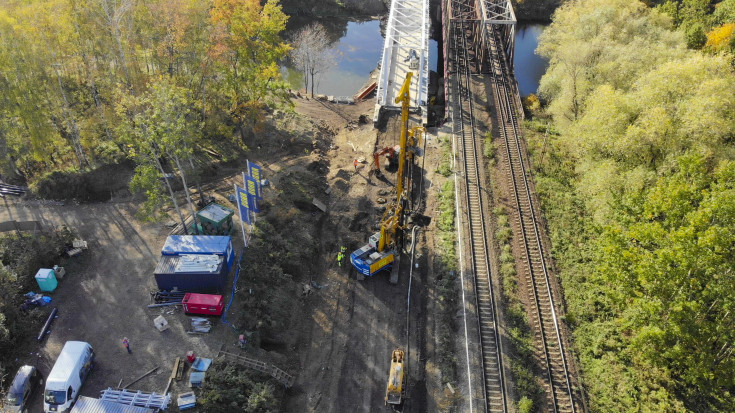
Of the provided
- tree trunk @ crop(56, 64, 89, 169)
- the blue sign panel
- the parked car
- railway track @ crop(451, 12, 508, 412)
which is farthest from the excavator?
tree trunk @ crop(56, 64, 89, 169)

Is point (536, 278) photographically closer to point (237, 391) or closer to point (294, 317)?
point (294, 317)

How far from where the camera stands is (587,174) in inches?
1500

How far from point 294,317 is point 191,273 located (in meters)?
7.51

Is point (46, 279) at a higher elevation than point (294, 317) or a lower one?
higher

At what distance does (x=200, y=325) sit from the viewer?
105 feet

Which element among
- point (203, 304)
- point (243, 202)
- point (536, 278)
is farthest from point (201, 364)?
point (536, 278)

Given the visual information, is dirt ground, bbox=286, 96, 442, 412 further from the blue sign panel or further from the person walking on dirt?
the blue sign panel

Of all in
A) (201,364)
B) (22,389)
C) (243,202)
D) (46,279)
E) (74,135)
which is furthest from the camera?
(74,135)

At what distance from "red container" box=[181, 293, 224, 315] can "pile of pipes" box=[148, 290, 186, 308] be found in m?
1.28

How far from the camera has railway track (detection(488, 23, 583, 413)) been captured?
29.8 meters

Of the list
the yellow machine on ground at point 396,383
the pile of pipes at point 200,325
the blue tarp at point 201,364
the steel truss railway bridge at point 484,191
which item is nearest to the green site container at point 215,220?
the pile of pipes at point 200,325

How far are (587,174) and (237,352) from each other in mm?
28362

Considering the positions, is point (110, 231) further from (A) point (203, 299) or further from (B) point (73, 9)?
(B) point (73, 9)

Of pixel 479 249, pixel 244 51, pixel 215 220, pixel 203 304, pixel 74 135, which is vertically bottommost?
pixel 203 304
